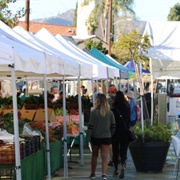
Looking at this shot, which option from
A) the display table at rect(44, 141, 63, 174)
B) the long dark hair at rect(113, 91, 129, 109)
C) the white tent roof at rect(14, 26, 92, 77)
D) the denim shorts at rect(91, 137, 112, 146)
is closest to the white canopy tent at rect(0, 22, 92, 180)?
the white tent roof at rect(14, 26, 92, 77)

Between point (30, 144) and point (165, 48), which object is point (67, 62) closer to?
point (30, 144)

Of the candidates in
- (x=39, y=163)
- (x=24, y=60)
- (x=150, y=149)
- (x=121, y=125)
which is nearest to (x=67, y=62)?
(x=121, y=125)

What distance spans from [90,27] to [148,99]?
62882mm

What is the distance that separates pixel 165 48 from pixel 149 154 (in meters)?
3.86

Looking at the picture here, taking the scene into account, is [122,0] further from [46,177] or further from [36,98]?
[46,177]

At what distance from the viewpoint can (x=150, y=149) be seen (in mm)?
12555

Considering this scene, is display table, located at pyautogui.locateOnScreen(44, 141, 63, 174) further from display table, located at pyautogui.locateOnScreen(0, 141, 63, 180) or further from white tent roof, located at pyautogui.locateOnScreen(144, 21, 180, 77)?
white tent roof, located at pyautogui.locateOnScreen(144, 21, 180, 77)

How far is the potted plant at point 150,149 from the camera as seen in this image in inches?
494

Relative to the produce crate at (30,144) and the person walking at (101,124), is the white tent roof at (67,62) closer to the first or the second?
the person walking at (101,124)

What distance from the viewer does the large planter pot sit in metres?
12.5

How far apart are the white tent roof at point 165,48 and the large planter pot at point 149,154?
293cm

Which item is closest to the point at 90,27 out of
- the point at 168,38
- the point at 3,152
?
the point at 168,38

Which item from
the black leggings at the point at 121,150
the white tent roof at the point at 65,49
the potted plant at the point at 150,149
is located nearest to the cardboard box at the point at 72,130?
the potted plant at the point at 150,149

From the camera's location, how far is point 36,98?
1827 cm
